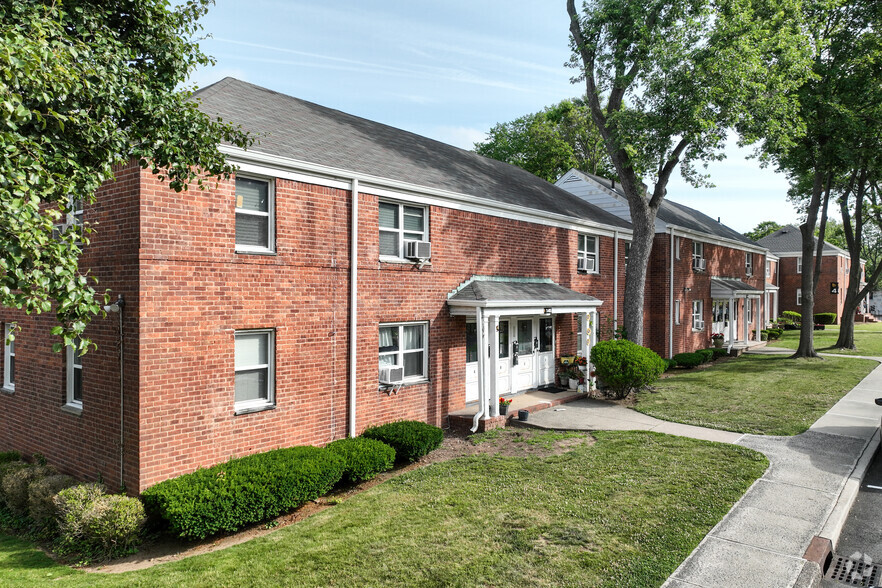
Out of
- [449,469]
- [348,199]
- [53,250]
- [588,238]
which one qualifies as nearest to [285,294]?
[348,199]

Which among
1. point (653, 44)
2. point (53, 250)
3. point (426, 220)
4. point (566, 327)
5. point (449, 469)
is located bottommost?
point (449, 469)

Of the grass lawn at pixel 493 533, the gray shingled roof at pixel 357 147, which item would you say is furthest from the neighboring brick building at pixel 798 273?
the grass lawn at pixel 493 533

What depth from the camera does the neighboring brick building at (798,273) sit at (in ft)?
151

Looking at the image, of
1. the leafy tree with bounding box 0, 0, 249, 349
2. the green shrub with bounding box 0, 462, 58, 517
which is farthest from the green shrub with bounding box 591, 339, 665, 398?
the green shrub with bounding box 0, 462, 58, 517

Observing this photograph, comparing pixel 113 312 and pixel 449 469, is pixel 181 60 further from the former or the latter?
pixel 449 469

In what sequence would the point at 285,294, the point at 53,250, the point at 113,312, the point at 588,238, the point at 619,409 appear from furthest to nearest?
the point at 588,238 → the point at 619,409 → the point at 285,294 → the point at 113,312 → the point at 53,250

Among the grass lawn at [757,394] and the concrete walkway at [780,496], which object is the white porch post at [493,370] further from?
the grass lawn at [757,394]

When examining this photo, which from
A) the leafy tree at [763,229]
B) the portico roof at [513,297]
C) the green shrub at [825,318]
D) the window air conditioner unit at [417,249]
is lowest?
the green shrub at [825,318]

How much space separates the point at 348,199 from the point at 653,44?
1190 cm

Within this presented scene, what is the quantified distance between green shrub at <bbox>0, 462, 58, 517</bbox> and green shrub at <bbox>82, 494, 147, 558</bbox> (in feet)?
7.37

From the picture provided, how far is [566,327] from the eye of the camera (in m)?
17.2

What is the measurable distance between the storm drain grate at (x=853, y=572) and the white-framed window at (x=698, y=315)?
20.0m

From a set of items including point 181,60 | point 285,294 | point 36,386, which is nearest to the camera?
point 181,60

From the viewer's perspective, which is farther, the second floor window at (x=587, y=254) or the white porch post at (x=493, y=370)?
the second floor window at (x=587, y=254)
